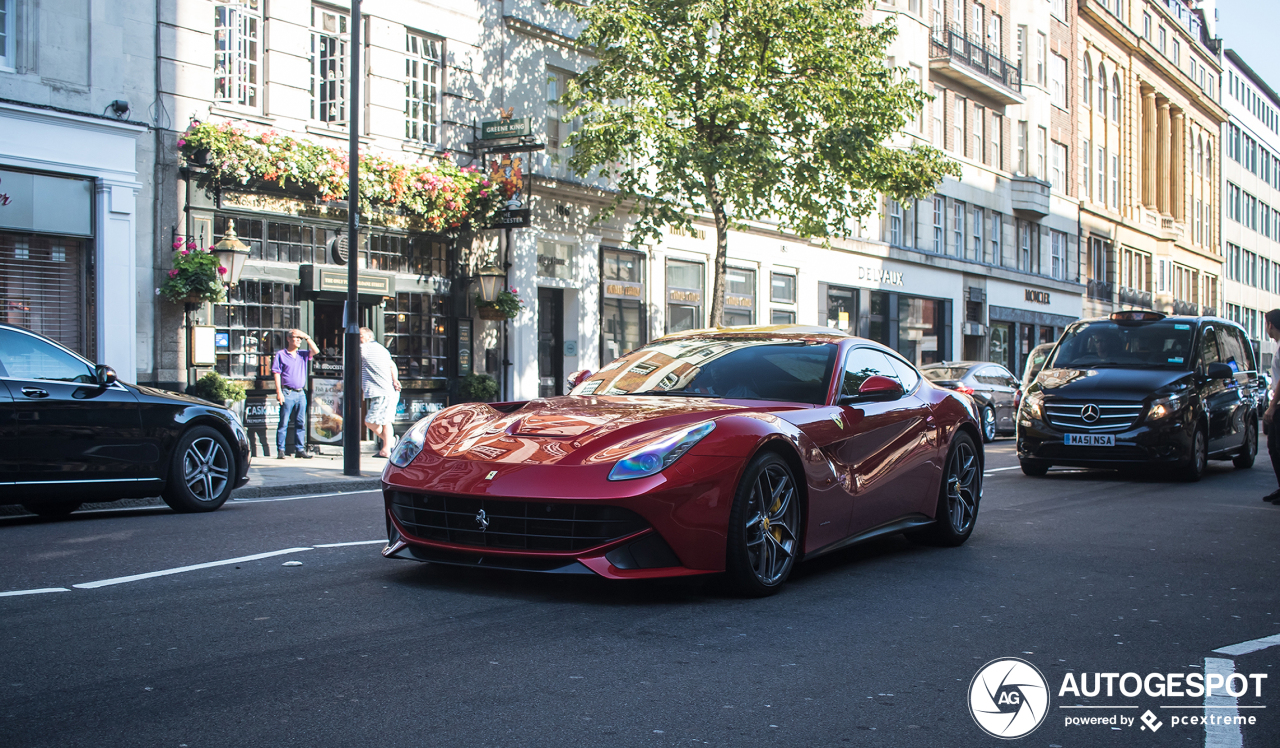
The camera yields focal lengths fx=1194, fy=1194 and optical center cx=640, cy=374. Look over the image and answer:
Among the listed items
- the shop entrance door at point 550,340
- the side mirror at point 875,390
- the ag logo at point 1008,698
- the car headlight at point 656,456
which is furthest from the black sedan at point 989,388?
the ag logo at point 1008,698

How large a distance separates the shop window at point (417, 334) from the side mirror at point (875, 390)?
45.9 feet

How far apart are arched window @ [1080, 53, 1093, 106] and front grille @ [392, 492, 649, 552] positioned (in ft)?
160

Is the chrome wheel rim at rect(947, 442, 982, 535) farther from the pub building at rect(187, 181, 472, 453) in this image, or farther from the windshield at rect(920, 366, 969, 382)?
the windshield at rect(920, 366, 969, 382)

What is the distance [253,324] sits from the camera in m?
17.3

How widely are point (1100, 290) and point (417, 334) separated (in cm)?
3924

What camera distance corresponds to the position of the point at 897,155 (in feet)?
71.7

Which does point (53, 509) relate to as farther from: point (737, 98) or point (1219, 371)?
Result: point (737, 98)

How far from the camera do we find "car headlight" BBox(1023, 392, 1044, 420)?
13.3m

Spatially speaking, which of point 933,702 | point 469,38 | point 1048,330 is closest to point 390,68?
point 469,38

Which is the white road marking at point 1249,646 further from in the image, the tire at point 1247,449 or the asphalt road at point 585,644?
the tire at point 1247,449

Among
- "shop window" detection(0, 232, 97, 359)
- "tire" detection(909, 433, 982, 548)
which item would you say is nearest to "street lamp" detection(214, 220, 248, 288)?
"shop window" detection(0, 232, 97, 359)

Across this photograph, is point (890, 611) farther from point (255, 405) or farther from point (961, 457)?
point (255, 405)

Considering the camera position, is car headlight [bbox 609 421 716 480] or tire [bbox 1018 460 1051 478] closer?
car headlight [bbox 609 421 716 480]

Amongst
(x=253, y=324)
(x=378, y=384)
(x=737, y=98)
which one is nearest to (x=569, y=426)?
(x=378, y=384)
